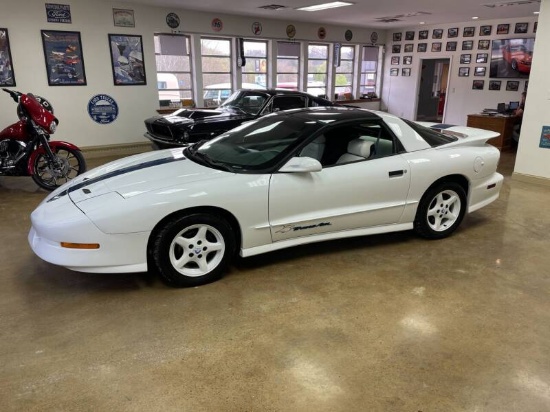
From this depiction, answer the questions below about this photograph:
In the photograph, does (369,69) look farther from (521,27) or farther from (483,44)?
(521,27)

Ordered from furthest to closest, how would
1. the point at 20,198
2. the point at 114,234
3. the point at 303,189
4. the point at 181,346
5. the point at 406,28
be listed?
the point at 406,28 < the point at 20,198 < the point at 303,189 < the point at 114,234 < the point at 181,346

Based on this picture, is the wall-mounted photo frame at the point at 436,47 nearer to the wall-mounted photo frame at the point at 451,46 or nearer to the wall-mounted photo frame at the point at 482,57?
the wall-mounted photo frame at the point at 451,46

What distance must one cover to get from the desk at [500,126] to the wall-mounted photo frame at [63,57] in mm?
8033

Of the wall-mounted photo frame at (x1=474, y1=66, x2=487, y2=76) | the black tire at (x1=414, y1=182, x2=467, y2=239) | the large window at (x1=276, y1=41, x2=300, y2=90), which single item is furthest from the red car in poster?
the black tire at (x1=414, y1=182, x2=467, y2=239)

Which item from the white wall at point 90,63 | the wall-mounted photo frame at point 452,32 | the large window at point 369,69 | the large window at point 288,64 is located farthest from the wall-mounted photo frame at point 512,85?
the white wall at point 90,63

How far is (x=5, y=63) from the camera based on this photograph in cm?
715

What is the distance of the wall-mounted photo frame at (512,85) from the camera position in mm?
10164

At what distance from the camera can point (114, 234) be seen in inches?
105

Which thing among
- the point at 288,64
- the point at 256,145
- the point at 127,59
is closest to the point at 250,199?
the point at 256,145

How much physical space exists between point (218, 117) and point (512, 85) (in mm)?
7776

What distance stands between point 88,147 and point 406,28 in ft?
31.2

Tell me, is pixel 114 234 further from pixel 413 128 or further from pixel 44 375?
pixel 413 128

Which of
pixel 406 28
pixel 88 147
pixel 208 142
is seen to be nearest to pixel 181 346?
pixel 208 142

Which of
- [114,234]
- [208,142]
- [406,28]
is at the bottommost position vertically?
[114,234]
